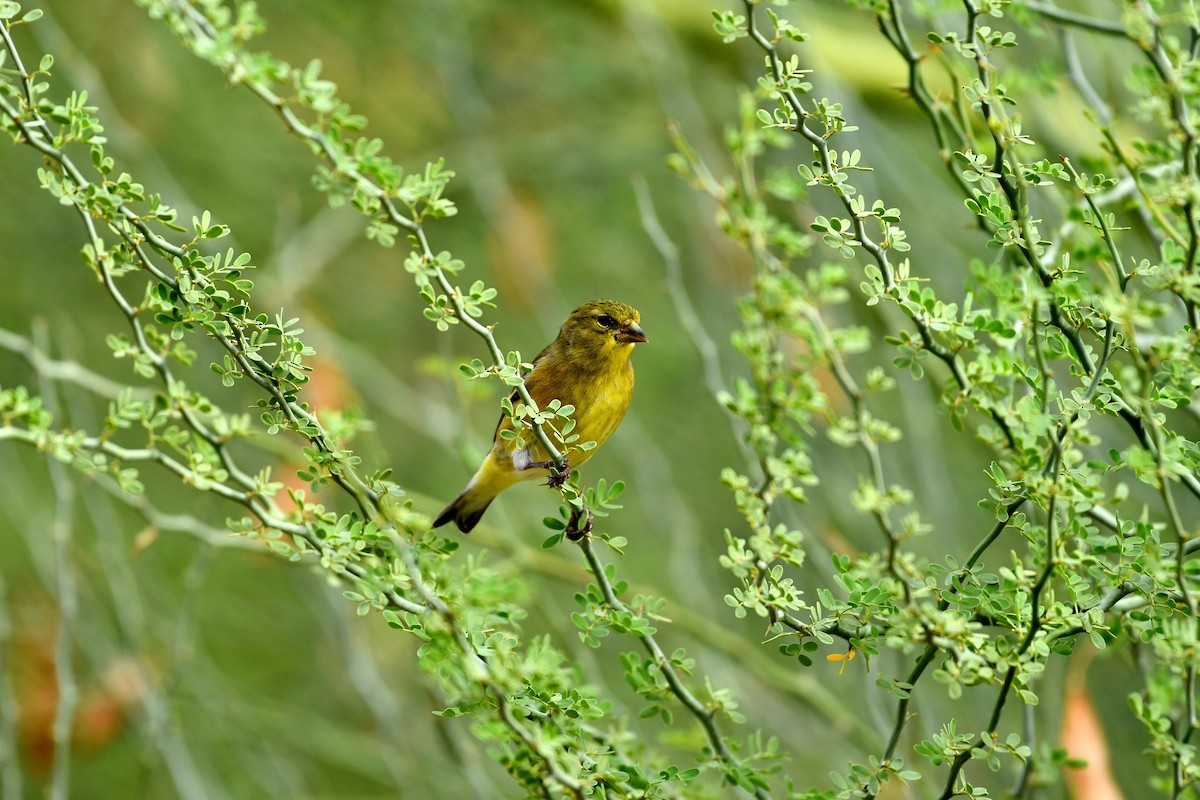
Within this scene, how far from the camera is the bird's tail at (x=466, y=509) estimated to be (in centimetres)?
403

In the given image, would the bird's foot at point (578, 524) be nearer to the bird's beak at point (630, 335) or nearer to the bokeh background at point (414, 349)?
the bird's beak at point (630, 335)

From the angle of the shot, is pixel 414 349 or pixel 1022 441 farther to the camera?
pixel 414 349

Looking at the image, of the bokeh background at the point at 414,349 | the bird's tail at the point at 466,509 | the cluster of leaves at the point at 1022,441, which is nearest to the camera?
the cluster of leaves at the point at 1022,441

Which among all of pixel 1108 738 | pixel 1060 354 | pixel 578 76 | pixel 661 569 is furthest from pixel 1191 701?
pixel 661 569

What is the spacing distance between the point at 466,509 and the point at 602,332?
828 millimetres

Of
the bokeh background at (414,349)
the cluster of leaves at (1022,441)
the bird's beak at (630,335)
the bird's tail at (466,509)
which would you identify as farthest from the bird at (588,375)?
the cluster of leaves at (1022,441)

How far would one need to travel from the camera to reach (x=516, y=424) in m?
2.32

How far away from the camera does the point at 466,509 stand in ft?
13.5

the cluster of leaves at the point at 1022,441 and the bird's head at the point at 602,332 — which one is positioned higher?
the bird's head at the point at 602,332

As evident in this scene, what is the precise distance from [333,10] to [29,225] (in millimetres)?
2089

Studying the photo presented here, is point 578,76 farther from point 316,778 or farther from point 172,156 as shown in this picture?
point 316,778

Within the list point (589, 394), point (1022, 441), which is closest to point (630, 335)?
point (589, 394)

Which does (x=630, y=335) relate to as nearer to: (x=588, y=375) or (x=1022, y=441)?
(x=588, y=375)

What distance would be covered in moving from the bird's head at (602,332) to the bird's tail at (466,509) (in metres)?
0.62
